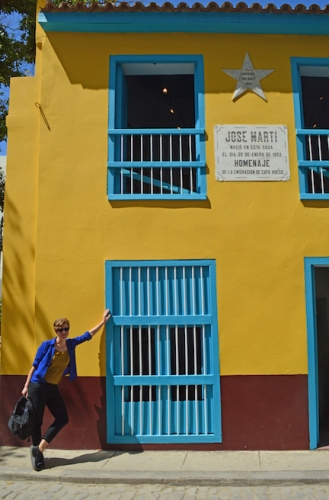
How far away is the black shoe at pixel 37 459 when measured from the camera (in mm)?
5388

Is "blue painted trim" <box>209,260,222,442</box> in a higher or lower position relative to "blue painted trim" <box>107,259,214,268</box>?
lower

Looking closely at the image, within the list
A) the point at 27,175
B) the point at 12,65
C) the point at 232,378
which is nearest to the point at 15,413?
the point at 232,378

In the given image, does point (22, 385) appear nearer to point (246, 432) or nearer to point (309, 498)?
point (246, 432)

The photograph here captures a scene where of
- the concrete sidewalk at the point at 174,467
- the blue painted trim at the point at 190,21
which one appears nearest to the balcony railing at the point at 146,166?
the blue painted trim at the point at 190,21

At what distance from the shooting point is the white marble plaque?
6480mm

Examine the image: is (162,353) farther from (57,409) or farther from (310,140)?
(310,140)

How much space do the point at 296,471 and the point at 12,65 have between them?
1015cm

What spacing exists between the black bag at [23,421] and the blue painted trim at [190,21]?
16.1ft

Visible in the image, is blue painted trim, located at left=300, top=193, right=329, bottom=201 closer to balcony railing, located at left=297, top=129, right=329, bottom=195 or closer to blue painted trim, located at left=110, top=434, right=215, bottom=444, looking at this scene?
balcony railing, located at left=297, top=129, right=329, bottom=195

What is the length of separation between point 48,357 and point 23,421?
72cm

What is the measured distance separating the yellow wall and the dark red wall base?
0.56 ft

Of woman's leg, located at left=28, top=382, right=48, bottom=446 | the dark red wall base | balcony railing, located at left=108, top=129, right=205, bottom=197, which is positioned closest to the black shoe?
woman's leg, located at left=28, top=382, right=48, bottom=446

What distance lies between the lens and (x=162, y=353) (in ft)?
20.4

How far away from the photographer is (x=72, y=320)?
624cm
